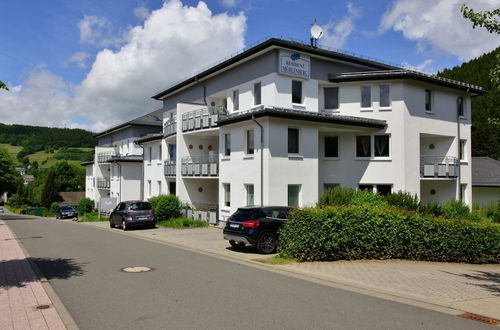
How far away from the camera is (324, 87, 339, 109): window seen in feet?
82.1

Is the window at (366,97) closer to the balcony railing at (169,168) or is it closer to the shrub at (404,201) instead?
the shrub at (404,201)

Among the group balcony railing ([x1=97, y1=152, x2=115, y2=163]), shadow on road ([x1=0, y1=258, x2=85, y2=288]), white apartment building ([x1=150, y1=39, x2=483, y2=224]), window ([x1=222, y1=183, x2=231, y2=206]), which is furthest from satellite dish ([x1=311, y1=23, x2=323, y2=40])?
balcony railing ([x1=97, y1=152, x2=115, y2=163])

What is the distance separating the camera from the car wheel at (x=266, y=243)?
563 inches

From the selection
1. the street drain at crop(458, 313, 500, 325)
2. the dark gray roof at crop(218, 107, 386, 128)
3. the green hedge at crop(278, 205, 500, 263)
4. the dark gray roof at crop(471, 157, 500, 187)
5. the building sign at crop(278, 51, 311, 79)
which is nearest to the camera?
the street drain at crop(458, 313, 500, 325)

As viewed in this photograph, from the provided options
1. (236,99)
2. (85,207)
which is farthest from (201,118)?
(85,207)

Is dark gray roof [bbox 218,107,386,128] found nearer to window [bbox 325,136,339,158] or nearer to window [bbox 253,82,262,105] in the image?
window [bbox 253,82,262,105]

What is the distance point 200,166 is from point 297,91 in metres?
7.93

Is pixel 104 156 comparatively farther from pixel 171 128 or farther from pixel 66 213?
pixel 171 128

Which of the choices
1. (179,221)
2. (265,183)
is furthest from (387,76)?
(179,221)

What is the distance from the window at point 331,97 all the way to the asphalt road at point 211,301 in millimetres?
15004

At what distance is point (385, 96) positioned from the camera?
24.2 metres

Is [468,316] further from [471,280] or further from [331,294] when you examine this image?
[471,280]

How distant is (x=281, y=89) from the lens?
22.5m

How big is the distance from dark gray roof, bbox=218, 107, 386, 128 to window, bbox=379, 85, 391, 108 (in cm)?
105
